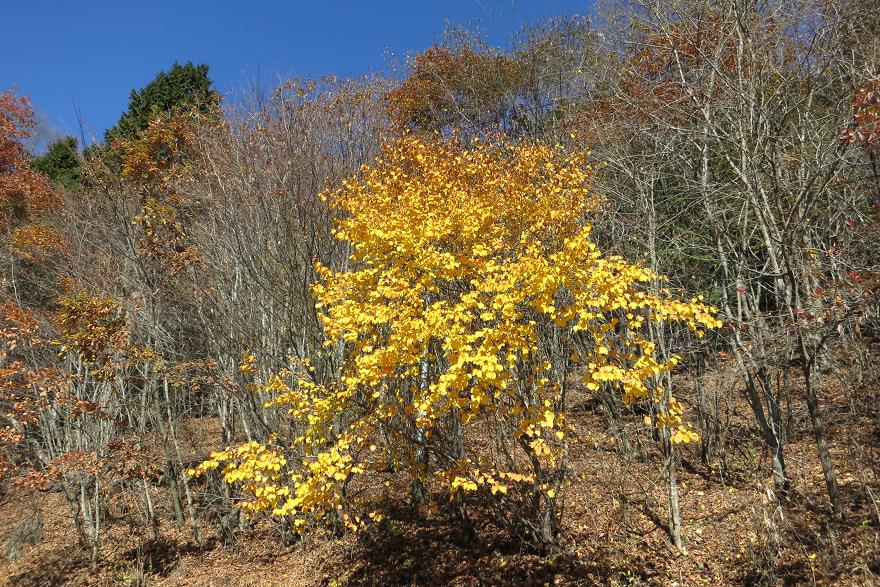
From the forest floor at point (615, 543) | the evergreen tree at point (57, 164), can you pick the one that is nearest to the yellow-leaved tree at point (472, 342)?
the forest floor at point (615, 543)

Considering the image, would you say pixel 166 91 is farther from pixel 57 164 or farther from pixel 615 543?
pixel 615 543

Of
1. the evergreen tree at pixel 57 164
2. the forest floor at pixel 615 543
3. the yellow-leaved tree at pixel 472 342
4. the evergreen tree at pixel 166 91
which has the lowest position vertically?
the forest floor at pixel 615 543

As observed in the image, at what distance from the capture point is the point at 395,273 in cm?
541

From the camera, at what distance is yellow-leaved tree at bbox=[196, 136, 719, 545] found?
14.5 ft

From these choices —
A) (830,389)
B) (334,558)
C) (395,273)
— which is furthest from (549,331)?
(830,389)

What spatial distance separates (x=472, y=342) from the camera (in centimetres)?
491

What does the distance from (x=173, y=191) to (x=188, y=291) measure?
9.07 feet

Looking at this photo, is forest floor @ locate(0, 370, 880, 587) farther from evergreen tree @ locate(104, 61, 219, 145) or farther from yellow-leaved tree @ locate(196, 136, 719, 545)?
evergreen tree @ locate(104, 61, 219, 145)

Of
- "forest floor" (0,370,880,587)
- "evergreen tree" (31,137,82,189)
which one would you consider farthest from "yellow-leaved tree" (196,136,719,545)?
"evergreen tree" (31,137,82,189)

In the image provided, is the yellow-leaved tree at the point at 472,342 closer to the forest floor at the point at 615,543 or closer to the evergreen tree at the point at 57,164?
the forest floor at the point at 615,543

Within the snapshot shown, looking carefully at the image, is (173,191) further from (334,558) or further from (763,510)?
(763,510)

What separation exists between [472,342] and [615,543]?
3.51m

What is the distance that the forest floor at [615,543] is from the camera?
5402 mm

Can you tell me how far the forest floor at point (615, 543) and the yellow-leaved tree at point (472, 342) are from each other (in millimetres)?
592
